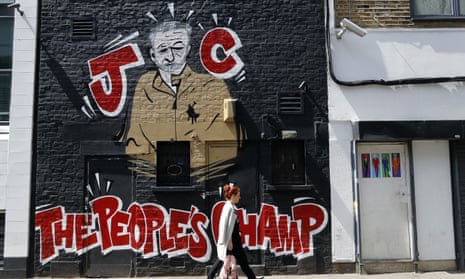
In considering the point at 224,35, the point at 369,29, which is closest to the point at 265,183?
the point at 224,35

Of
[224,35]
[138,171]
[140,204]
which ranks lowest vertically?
[140,204]

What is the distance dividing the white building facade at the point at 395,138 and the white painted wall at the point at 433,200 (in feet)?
0.06

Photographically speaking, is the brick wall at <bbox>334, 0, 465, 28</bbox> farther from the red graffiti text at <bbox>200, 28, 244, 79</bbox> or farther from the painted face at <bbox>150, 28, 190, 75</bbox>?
the painted face at <bbox>150, 28, 190, 75</bbox>

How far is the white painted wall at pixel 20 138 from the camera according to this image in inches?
342

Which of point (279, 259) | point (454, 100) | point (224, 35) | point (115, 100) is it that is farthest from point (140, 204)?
point (454, 100)

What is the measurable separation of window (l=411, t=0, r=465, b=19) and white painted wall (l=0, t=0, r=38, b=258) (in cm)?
713

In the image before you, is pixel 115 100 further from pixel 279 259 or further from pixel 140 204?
pixel 279 259

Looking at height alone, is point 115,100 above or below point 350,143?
above

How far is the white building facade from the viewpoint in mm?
8844

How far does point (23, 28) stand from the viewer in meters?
9.13

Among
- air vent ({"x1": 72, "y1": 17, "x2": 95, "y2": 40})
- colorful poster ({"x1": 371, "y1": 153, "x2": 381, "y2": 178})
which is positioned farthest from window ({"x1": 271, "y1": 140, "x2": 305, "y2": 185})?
air vent ({"x1": 72, "y1": 17, "x2": 95, "y2": 40})

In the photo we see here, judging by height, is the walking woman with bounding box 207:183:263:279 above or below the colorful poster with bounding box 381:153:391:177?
below

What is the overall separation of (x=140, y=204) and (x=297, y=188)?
280cm

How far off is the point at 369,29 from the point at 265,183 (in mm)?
3435
